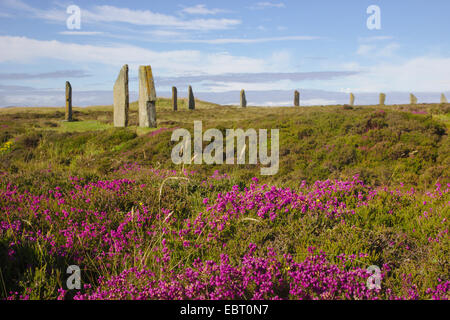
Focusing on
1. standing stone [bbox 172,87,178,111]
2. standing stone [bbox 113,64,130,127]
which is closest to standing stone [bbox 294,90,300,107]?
standing stone [bbox 172,87,178,111]

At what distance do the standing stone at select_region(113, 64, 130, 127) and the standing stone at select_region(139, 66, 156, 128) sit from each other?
2.81 ft

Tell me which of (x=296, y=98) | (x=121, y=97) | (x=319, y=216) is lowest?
(x=319, y=216)

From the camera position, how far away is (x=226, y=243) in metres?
3.90

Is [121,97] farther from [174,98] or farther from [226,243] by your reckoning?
[174,98]

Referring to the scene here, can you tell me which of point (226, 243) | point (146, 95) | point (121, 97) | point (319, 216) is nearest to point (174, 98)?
point (121, 97)

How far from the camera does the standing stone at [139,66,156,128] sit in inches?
800

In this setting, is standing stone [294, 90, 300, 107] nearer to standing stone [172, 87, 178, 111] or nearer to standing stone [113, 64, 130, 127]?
standing stone [172, 87, 178, 111]

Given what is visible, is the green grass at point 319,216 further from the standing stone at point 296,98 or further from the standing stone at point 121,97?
the standing stone at point 296,98

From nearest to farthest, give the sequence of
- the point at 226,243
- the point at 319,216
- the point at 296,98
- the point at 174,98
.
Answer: the point at 226,243, the point at 319,216, the point at 174,98, the point at 296,98

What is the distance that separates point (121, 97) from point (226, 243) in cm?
1853

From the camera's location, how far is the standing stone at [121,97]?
2031 centimetres

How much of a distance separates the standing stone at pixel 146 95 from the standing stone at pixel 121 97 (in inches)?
33.8
